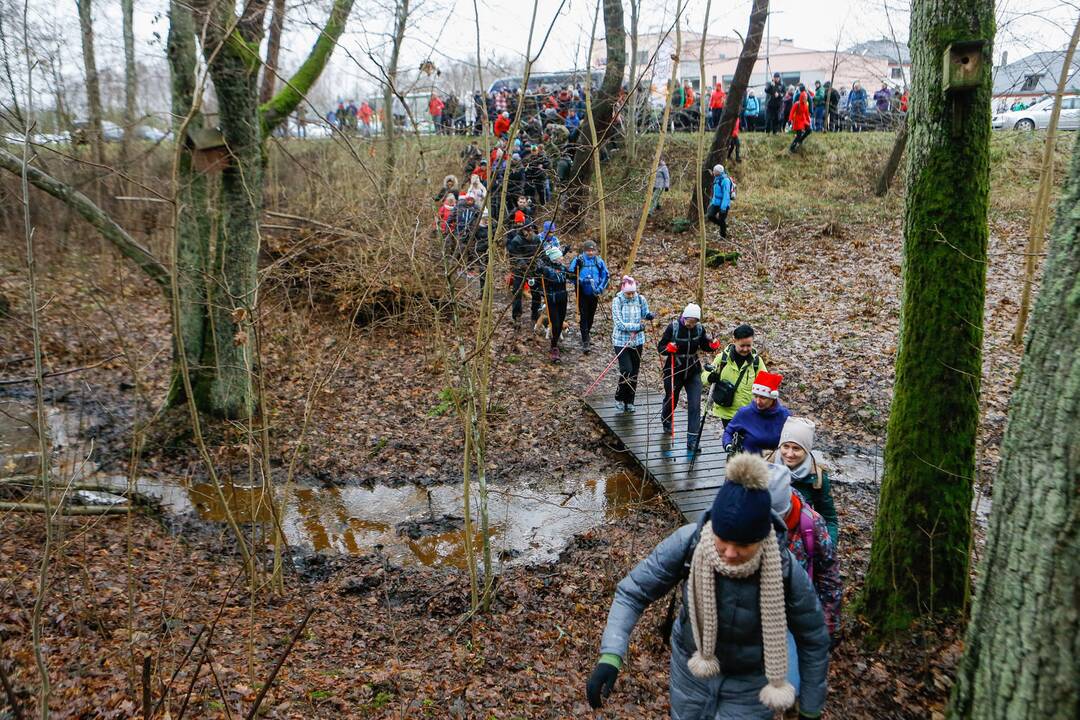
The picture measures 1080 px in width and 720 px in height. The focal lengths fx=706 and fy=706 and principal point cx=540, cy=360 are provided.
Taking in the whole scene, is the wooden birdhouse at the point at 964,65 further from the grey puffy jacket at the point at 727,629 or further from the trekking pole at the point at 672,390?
the trekking pole at the point at 672,390

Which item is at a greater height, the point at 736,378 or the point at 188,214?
the point at 188,214

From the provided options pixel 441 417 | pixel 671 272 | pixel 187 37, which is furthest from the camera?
pixel 671 272

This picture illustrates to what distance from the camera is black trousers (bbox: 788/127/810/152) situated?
2142 cm

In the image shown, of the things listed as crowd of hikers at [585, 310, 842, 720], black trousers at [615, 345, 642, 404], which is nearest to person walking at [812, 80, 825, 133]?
black trousers at [615, 345, 642, 404]

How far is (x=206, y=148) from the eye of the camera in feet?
26.6

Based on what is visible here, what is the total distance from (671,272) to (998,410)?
746cm

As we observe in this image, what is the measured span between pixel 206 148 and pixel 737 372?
21.0 feet

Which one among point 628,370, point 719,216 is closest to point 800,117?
point 719,216

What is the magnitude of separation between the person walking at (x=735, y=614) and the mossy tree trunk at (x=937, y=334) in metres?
2.00

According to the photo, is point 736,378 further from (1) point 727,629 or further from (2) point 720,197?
(2) point 720,197

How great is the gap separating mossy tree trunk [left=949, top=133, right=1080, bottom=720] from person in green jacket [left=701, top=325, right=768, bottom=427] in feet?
14.6

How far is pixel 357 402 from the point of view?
34.1 ft

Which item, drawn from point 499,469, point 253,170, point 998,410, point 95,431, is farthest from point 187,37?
point 998,410

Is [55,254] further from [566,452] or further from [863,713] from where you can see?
[863,713]
